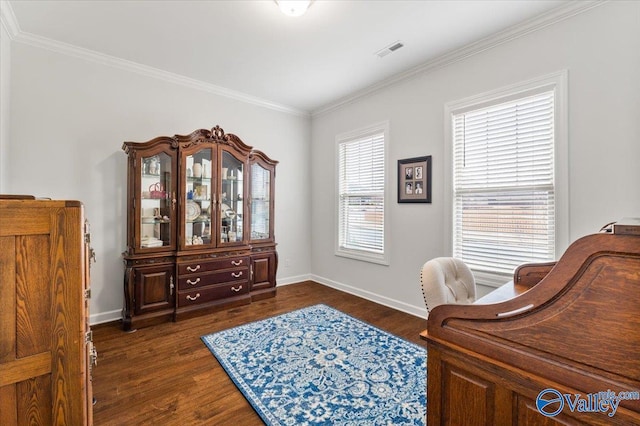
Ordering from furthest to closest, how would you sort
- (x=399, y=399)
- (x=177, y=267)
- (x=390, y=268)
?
(x=390, y=268)
(x=177, y=267)
(x=399, y=399)

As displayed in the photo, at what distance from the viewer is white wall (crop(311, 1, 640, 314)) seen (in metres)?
2.08

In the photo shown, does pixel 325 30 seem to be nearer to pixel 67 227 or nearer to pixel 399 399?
pixel 67 227

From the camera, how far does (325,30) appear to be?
263cm

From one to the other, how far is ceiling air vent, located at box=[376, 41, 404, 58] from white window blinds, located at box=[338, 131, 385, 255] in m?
1.00

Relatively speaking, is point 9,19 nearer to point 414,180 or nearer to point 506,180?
point 414,180

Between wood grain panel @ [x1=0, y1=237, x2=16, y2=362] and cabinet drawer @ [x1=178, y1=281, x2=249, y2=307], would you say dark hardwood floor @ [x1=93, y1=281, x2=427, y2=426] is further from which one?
wood grain panel @ [x1=0, y1=237, x2=16, y2=362]

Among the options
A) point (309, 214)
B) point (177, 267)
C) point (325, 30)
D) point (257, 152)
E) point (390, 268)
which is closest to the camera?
point (325, 30)

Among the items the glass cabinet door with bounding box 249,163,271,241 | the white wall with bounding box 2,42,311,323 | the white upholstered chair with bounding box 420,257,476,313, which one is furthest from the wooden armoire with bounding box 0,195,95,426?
the glass cabinet door with bounding box 249,163,271,241

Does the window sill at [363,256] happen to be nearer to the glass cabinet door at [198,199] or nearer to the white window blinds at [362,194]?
the white window blinds at [362,194]

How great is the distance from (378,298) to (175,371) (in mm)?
2523

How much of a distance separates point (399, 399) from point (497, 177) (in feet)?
7.17

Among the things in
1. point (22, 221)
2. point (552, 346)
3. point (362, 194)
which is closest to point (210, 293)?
point (362, 194)

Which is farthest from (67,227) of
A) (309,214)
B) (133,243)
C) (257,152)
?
(309,214)

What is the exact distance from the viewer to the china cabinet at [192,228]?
3.04 m
